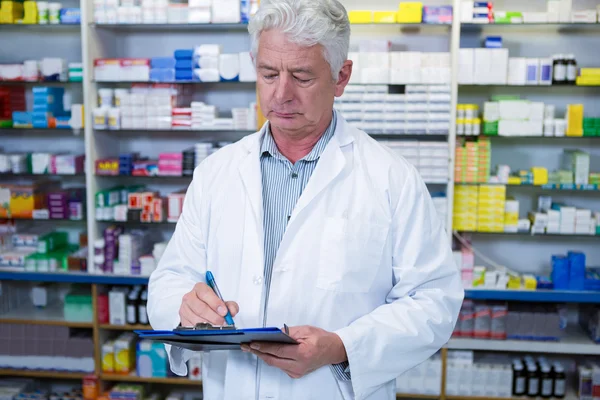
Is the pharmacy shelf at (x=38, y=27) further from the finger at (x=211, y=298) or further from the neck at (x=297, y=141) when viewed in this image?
the finger at (x=211, y=298)

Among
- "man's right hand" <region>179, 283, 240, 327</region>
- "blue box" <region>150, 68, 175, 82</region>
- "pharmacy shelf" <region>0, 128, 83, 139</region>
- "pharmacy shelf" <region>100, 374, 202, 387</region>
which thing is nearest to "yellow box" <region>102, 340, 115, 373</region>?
"pharmacy shelf" <region>100, 374, 202, 387</region>

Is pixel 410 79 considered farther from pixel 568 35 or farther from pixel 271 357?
pixel 271 357

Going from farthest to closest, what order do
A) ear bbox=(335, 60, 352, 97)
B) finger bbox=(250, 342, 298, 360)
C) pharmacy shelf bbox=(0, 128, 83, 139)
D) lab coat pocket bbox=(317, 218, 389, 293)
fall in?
pharmacy shelf bbox=(0, 128, 83, 139)
ear bbox=(335, 60, 352, 97)
lab coat pocket bbox=(317, 218, 389, 293)
finger bbox=(250, 342, 298, 360)

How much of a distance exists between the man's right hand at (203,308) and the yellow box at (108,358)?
2.99 meters

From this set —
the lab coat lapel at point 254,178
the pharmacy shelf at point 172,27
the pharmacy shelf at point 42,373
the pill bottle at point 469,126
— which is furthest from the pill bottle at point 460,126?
the pharmacy shelf at point 42,373

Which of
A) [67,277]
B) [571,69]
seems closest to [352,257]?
[571,69]

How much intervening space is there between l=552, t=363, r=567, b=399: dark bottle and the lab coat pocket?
2.94 m

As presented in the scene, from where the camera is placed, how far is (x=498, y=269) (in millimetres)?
4289

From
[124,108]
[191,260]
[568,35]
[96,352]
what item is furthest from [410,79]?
[96,352]

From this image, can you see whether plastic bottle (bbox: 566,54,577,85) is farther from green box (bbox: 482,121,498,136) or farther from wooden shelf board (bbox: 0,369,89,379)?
wooden shelf board (bbox: 0,369,89,379)

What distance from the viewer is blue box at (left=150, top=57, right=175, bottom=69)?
4215 millimetres

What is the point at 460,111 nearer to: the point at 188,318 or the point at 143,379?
the point at 143,379

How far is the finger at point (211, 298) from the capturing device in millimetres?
1630

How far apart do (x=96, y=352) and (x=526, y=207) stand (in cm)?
314
